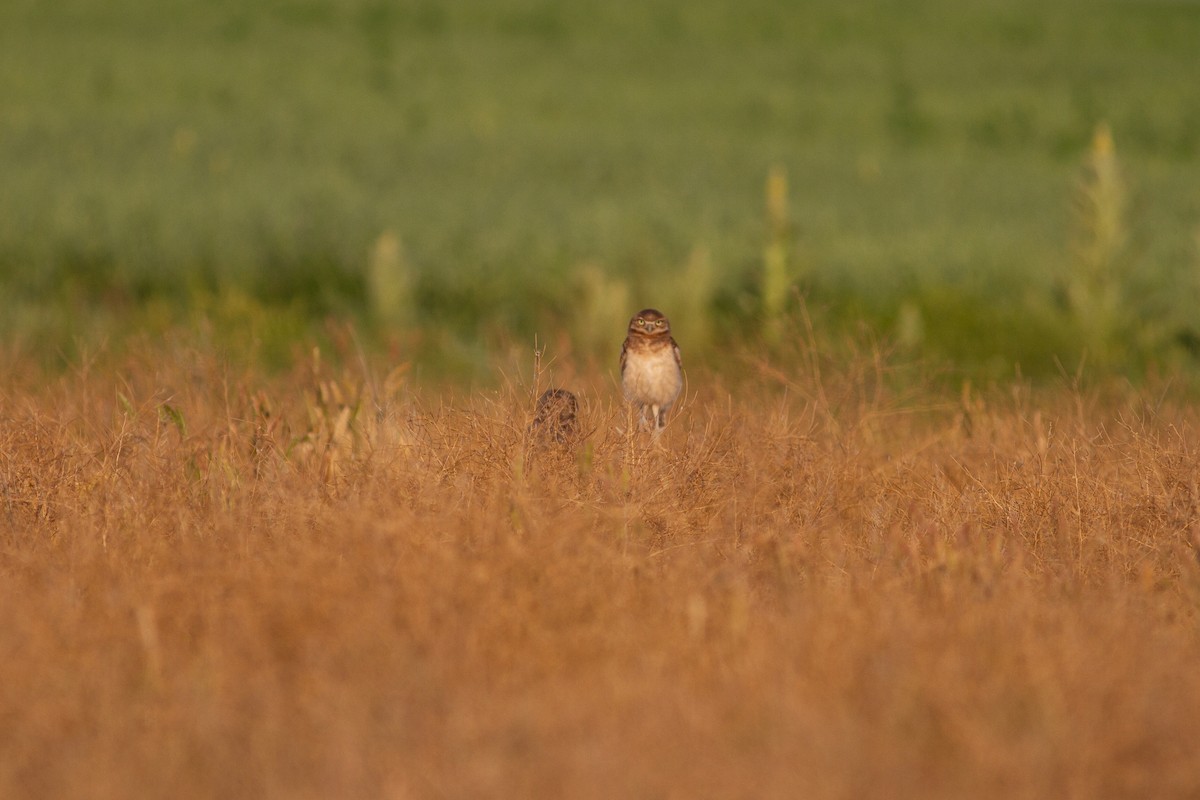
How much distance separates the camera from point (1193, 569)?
14.0ft

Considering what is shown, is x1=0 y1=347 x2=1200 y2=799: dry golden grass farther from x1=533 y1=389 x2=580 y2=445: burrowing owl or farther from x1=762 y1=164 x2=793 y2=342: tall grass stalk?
x1=762 y1=164 x2=793 y2=342: tall grass stalk

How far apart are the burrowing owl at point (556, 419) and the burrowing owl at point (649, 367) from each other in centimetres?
32

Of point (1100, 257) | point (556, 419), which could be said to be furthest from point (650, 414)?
point (1100, 257)

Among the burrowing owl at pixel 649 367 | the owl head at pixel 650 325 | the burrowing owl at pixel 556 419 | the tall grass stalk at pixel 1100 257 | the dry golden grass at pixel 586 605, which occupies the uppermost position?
the tall grass stalk at pixel 1100 257

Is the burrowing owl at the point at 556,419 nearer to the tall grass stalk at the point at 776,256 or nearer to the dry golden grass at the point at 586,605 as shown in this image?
the dry golden grass at the point at 586,605

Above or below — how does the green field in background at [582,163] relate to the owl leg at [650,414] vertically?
above

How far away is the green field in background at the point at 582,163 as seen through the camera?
13141 millimetres

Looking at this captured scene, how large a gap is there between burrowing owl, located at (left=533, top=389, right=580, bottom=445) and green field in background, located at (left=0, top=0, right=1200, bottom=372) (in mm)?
2191

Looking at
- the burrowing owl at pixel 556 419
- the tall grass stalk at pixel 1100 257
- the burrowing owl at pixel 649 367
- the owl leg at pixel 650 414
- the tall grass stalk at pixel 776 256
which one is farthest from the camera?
the tall grass stalk at pixel 776 256

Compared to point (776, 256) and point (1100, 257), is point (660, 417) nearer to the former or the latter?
point (776, 256)

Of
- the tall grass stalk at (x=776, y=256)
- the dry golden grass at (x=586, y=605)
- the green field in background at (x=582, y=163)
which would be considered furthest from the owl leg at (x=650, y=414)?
the tall grass stalk at (x=776, y=256)

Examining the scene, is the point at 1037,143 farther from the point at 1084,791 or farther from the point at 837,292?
the point at 1084,791

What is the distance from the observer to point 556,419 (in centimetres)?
482

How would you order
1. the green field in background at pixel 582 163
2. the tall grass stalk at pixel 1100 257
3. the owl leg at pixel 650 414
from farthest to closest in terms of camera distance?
the green field in background at pixel 582 163
the tall grass stalk at pixel 1100 257
the owl leg at pixel 650 414
